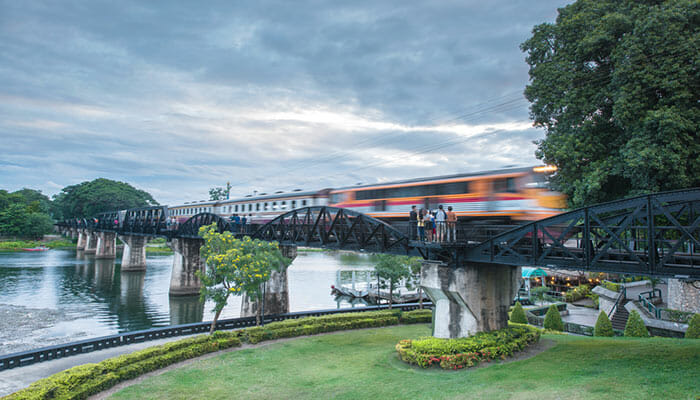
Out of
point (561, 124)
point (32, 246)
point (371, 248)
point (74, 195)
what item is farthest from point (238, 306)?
point (74, 195)

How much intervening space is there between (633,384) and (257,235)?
28.2m

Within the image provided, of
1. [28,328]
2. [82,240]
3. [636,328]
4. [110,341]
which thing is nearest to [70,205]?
[82,240]

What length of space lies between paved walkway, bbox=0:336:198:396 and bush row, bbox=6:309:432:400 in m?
2.24

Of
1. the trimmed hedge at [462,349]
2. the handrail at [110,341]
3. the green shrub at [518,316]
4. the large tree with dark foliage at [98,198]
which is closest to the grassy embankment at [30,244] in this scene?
the large tree with dark foliage at [98,198]

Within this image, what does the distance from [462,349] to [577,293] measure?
29948 millimetres

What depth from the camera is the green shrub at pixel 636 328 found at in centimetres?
2238

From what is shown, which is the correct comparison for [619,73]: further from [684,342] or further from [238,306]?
[238,306]

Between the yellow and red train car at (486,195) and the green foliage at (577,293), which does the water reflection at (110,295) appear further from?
the green foliage at (577,293)

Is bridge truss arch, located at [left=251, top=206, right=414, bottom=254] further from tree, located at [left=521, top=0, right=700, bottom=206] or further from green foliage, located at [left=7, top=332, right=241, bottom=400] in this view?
tree, located at [left=521, top=0, right=700, bottom=206]

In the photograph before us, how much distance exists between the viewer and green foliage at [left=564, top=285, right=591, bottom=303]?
39.9m

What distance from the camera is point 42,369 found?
17609 millimetres

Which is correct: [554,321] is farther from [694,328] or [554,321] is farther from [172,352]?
[172,352]

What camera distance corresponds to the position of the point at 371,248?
22922 mm

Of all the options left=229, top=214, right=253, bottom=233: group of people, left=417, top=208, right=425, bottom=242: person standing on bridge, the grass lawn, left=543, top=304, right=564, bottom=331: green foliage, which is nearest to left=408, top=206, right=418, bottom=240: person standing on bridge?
left=417, top=208, right=425, bottom=242: person standing on bridge
